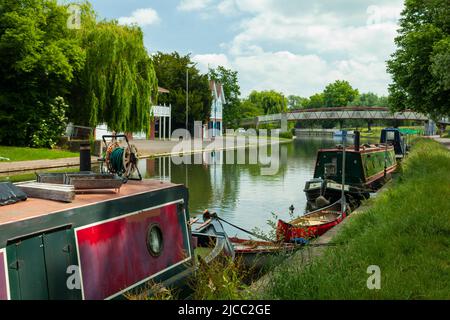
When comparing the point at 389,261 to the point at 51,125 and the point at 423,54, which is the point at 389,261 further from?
the point at 51,125

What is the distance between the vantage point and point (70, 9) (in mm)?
36625

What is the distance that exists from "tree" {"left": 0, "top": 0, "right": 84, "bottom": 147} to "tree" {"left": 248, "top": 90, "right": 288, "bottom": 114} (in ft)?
338

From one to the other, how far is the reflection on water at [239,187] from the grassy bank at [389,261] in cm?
594

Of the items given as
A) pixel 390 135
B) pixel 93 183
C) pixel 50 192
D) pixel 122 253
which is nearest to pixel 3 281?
pixel 50 192

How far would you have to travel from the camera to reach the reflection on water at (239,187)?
61.8 ft

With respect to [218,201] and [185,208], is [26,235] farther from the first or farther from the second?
[218,201]

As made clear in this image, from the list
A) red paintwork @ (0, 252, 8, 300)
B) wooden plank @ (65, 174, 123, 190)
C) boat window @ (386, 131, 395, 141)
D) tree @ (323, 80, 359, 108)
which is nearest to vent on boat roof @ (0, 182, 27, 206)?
wooden plank @ (65, 174, 123, 190)

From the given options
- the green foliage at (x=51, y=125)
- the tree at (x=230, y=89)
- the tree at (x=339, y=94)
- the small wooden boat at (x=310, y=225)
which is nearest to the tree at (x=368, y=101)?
the tree at (x=339, y=94)

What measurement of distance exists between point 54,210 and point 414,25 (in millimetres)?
28018

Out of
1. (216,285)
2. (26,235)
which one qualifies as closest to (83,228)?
(26,235)

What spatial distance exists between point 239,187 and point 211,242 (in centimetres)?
1635

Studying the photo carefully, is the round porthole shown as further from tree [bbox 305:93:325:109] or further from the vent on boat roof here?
tree [bbox 305:93:325:109]

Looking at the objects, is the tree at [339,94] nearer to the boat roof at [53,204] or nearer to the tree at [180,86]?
the tree at [180,86]

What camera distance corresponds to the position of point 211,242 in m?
8.98
